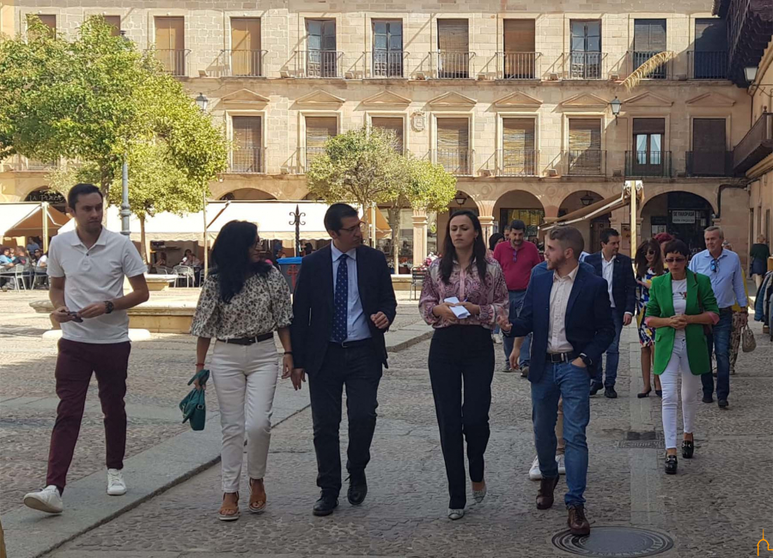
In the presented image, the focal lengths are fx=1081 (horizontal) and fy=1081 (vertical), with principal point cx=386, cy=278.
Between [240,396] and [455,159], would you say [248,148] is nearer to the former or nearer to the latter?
[455,159]

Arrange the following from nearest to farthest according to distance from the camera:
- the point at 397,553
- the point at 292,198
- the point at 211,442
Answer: the point at 397,553 → the point at 211,442 → the point at 292,198

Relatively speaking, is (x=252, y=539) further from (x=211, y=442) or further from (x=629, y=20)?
(x=629, y=20)

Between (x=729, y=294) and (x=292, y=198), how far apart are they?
31.7m

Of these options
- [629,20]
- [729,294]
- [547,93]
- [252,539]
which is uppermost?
[629,20]

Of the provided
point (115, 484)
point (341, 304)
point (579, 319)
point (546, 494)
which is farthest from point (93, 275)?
point (546, 494)

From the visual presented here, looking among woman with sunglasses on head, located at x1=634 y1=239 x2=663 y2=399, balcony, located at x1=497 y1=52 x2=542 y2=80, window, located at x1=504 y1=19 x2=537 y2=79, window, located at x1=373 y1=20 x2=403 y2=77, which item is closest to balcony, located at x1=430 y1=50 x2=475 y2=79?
balcony, located at x1=497 y1=52 x2=542 y2=80

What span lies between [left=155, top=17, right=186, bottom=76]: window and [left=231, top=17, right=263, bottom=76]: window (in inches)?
77.0

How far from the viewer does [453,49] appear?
41344mm

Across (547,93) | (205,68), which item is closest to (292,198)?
(205,68)

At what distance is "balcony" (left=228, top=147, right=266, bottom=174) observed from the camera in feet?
135

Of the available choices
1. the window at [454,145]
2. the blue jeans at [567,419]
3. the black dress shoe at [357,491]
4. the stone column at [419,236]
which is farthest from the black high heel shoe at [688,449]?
the window at [454,145]

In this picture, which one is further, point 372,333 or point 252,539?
point 372,333

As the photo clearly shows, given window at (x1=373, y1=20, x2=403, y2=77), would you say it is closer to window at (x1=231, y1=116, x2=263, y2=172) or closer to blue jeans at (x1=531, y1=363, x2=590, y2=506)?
window at (x1=231, y1=116, x2=263, y2=172)

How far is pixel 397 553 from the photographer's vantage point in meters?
5.11
